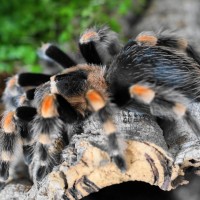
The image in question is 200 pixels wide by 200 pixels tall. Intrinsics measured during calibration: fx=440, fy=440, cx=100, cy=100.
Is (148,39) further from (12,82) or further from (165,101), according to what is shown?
(12,82)

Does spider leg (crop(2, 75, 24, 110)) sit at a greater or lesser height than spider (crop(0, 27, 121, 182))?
lesser

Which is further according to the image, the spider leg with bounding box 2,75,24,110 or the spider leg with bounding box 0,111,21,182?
the spider leg with bounding box 2,75,24,110

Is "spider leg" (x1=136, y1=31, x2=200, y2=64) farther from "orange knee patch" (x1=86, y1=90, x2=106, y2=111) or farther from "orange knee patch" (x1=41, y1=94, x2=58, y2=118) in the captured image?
"orange knee patch" (x1=41, y1=94, x2=58, y2=118)

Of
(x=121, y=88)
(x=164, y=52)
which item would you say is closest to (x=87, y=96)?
(x=121, y=88)

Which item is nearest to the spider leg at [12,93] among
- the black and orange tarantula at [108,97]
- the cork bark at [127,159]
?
the black and orange tarantula at [108,97]

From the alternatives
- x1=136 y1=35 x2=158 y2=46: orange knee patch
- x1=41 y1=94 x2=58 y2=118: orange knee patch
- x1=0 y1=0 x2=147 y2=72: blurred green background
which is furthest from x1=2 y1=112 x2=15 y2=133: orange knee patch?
x1=0 y1=0 x2=147 y2=72: blurred green background

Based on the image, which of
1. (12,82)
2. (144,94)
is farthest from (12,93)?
(144,94)
